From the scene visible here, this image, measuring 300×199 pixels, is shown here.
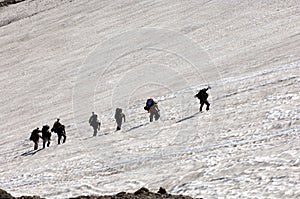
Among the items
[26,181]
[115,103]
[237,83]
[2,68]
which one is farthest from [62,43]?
[26,181]

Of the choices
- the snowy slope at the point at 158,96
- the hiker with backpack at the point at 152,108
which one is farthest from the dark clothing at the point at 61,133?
the hiker with backpack at the point at 152,108

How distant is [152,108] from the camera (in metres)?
25.2

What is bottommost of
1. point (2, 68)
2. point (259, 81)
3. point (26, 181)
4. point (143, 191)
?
point (143, 191)

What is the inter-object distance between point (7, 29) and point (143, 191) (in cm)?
6391

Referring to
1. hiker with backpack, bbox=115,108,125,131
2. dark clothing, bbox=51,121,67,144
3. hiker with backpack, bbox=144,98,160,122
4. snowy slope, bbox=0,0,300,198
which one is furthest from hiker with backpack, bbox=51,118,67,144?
hiker with backpack, bbox=144,98,160,122

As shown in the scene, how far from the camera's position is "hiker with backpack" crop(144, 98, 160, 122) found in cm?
2475

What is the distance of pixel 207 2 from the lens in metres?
59.2

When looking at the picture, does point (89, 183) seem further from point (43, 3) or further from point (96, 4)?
point (43, 3)

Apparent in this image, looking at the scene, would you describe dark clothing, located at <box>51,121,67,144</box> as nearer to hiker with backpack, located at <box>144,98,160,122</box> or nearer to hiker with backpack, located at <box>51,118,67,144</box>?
hiker with backpack, located at <box>51,118,67,144</box>

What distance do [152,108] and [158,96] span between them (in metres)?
7.01

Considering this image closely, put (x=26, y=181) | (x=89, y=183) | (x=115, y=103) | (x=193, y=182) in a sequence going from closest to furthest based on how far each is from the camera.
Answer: (x=193, y=182), (x=89, y=183), (x=26, y=181), (x=115, y=103)

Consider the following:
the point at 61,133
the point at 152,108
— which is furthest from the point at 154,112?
the point at 61,133

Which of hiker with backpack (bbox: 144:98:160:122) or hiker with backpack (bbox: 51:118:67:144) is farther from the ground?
hiker with backpack (bbox: 144:98:160:122)

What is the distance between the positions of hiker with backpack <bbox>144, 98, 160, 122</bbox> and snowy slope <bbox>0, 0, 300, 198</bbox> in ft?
1.30
